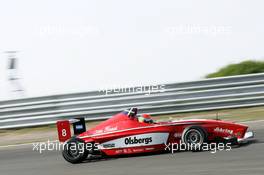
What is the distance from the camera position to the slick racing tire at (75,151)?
9062 millimetres

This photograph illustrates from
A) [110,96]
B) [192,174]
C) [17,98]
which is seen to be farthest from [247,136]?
[17,98]

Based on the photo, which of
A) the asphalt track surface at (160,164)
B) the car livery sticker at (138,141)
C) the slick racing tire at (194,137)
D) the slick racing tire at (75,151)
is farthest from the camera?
the slick racing tire at (75,151)

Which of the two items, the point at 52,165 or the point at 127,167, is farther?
the point at 52,165

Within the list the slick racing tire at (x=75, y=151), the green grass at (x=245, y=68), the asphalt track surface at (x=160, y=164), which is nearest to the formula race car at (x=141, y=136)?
the slick racing tire at (x=75, y=151)

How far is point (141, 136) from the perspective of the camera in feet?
28.7

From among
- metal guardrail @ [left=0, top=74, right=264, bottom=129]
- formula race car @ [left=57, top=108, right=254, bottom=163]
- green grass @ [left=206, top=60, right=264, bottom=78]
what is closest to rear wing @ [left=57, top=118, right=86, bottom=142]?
formula race car @ [left=57, top=108, right=254, bottom=163]

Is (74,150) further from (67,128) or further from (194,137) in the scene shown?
(194,137)

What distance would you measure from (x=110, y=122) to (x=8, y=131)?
18.9 feet

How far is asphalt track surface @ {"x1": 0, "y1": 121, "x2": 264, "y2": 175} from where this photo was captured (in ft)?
23.8

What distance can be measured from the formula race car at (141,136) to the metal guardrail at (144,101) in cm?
388

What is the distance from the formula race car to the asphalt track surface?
164mm

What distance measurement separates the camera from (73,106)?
44.5ft

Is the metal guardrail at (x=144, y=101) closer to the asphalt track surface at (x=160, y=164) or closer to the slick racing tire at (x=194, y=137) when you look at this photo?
the asphalt track surface at (x=160, y=164)

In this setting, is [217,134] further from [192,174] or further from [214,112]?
[214,112]
